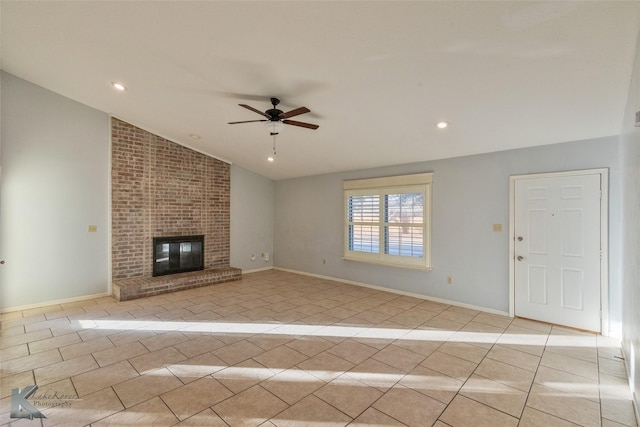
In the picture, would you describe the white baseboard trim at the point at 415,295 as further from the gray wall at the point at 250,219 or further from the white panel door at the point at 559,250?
the gray wall at the point at 250,219

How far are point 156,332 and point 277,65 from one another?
339 cm

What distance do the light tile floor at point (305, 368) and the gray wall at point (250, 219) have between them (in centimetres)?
272

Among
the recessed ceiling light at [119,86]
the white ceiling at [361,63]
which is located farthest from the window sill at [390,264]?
the recessed ceiling light at [119,86]

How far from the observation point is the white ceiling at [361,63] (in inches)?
82.0

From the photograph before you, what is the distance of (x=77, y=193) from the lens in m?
4.78

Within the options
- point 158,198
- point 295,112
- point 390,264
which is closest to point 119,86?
point 158,198

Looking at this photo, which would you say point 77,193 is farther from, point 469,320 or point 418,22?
point 469,320

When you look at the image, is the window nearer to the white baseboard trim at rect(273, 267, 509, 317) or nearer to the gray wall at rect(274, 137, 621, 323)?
the gray wall at rect(274, 137, 621, 323)

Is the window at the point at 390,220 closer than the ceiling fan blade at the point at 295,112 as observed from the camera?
No

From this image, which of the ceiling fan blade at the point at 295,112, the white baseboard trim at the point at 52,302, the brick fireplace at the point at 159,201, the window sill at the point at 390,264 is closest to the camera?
the ceiling fan blade at the point at 295,112

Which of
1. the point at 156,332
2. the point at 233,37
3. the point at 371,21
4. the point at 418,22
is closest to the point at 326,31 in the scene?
the point at 371,21

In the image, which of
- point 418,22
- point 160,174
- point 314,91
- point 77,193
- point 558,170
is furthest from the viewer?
point 160,174

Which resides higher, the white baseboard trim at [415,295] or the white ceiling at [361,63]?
the white ceiling at [361,63]

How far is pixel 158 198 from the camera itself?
18.7ft
